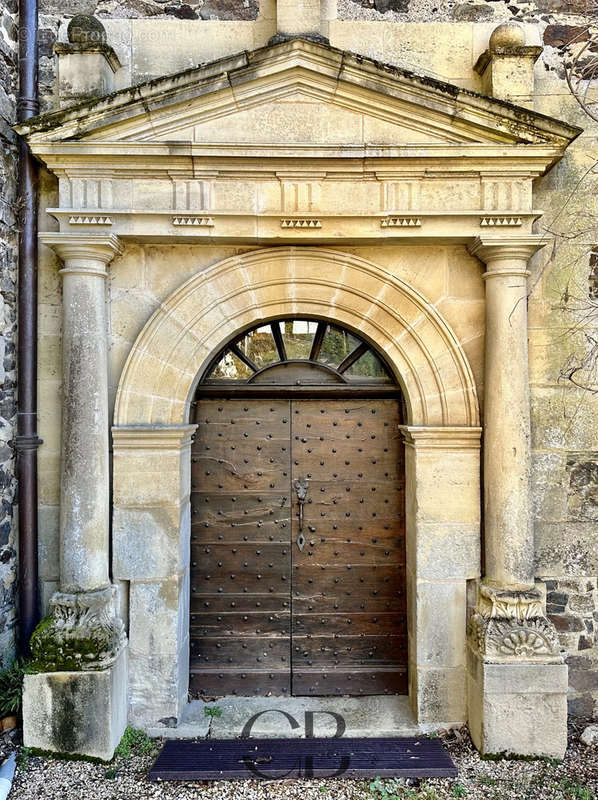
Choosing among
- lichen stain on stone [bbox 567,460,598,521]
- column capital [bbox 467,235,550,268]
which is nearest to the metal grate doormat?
lichen stain on stone [bbox 567,460,598,521]

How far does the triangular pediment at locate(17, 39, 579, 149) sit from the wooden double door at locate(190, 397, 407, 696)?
1.87 meters

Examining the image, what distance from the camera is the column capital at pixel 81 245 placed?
12.4 ft

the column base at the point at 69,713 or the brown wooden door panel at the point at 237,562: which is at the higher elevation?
the brown wooden door panel at the point at 237,562

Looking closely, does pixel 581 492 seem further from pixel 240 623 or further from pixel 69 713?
pixel 69 713

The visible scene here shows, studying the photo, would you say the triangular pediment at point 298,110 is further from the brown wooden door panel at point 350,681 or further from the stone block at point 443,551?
the brown wooden door panel at point 350,681

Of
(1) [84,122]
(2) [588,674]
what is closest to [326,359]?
(1) [84,122]

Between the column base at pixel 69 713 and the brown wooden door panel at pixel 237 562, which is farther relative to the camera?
the brown wooden door panel at pixel 237 562

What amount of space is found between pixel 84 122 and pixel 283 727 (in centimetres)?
425

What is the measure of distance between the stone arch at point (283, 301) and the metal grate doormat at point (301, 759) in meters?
2.14

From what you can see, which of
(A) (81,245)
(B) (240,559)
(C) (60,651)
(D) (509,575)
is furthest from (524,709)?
(A) (81,245)

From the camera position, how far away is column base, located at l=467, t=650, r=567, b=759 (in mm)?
3721

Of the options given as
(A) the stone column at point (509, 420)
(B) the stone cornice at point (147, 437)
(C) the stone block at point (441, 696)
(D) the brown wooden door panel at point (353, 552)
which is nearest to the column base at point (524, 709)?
(C) the stone block at point (441, 696)

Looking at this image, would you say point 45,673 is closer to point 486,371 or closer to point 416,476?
point 416,476

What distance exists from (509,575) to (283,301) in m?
2.41
